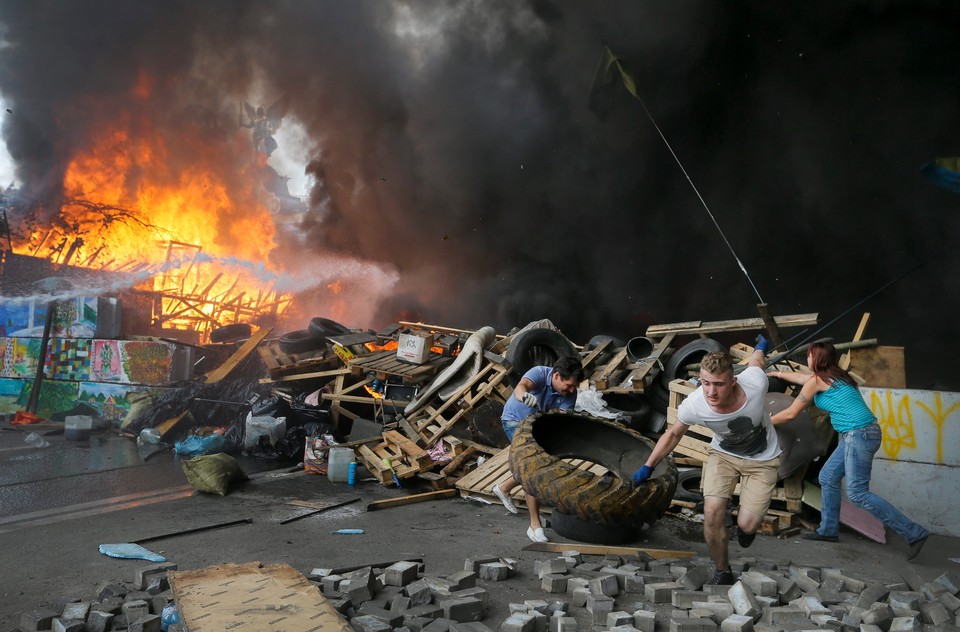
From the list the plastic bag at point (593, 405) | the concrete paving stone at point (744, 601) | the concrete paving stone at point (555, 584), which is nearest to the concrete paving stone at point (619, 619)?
the concrete paving stone at point (555, 584)

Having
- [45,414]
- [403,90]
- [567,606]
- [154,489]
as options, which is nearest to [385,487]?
[154,489]

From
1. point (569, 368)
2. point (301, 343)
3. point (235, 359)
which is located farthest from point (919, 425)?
point (235, 359)

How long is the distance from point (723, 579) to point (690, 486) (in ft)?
8.66

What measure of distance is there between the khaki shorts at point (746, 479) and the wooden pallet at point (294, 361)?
271 inches

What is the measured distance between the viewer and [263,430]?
840 centimetres

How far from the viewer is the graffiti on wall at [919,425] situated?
5676mm

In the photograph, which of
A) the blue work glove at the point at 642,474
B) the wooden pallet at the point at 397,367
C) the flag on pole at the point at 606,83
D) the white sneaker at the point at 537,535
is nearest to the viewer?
the blue work glove at the point at 642,474

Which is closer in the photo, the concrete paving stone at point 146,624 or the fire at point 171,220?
the concrete paving stone at point 146,624

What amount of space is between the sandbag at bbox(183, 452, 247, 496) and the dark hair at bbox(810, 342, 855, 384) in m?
5.52

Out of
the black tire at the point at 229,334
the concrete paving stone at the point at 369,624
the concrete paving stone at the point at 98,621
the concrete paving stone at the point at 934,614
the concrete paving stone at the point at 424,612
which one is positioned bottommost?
the concrete paving stone at the point at 98,621

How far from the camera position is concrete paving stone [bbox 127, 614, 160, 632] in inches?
116

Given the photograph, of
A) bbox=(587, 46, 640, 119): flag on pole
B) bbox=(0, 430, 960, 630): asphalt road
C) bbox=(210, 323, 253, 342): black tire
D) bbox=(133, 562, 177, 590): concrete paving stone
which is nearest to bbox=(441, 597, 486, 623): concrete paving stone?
bbox=(0, 430, 960, 630): asphalt road

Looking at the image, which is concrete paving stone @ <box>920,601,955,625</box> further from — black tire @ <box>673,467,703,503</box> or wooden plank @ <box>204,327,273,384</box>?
wooden plank @ <box>204,327,273,384</box>

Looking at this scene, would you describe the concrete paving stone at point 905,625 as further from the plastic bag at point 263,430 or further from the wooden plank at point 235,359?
the wooden plank at point 235,359
